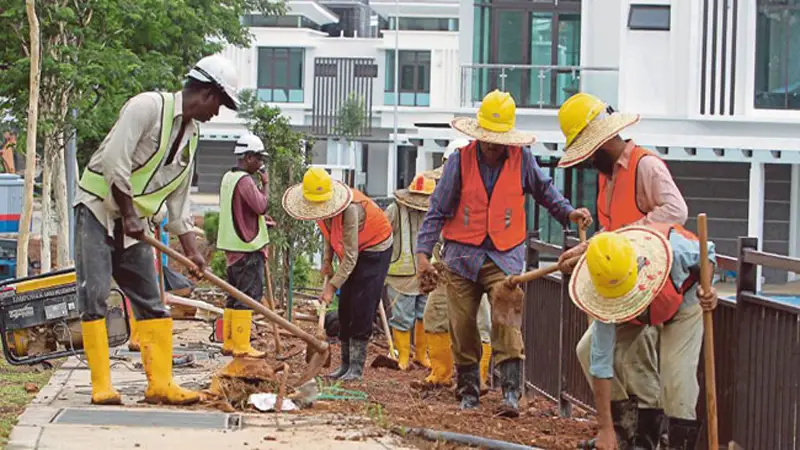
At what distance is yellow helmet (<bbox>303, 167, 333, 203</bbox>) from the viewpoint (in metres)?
11.9

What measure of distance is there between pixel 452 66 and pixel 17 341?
5202 centimetres

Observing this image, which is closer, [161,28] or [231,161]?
[161,28]

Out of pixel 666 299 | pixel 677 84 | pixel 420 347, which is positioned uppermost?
pixel 677 84

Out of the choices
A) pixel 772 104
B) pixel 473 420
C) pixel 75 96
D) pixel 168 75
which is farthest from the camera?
pixel 772 104

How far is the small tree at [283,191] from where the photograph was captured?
57.1ft

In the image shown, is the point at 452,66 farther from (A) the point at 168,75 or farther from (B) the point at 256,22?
(A) the point at 168,75

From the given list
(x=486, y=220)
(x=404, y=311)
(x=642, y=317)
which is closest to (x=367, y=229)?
(x=404, y=311)

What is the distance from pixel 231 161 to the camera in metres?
66.1

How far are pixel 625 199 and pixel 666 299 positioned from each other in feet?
2.55

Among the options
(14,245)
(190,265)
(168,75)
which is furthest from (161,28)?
(190,265)

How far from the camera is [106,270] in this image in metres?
8.88

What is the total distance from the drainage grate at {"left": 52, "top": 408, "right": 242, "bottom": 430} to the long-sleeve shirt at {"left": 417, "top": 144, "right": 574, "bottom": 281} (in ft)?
6.06

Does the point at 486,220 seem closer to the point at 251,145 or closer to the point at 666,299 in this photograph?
the point at 666,299

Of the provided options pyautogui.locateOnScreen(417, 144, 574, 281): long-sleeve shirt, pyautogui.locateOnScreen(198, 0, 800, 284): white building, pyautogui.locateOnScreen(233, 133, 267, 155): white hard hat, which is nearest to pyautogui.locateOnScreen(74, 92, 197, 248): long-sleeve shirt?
pyautogui.locateOnScreen(417, 144, 574, 281): long-sleeve shirt
